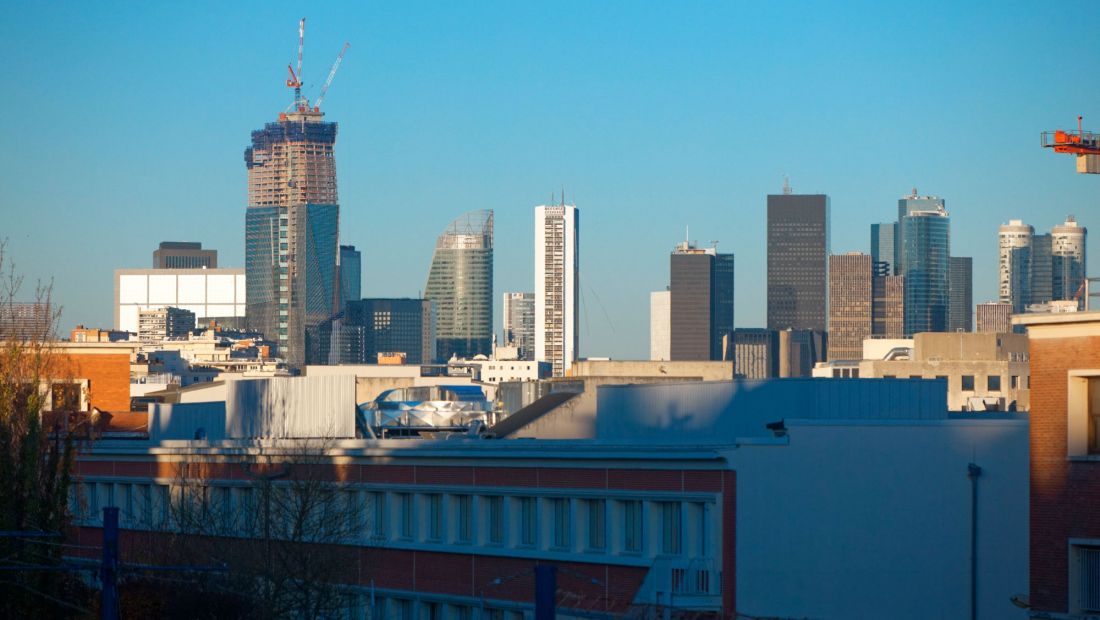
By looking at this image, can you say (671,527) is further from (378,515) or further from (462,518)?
(378,515)

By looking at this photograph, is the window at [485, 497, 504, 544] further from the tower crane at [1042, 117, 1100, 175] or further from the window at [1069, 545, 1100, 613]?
the tower crane at [1042, 117, 1100, 175]

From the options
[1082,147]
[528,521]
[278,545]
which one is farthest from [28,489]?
[1082,147]

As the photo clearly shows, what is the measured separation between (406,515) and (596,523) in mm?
9807

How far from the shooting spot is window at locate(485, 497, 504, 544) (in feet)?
183

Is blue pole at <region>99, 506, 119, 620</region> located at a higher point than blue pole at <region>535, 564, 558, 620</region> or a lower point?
lower

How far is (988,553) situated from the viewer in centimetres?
4609

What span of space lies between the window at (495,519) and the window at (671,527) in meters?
7.30

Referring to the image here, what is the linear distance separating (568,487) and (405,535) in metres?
Answer: 8.96

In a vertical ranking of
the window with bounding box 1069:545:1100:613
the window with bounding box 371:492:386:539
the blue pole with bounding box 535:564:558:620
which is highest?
the blue pole with bounding box 535:564:558:620

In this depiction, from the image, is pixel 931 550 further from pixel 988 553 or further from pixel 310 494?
pixel 310 494

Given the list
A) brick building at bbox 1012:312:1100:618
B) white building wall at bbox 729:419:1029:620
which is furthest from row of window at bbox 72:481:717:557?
brick building at bbox 1012:312:1100:618

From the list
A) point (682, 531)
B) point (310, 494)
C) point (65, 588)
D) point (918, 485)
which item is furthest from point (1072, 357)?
point (65, 588)

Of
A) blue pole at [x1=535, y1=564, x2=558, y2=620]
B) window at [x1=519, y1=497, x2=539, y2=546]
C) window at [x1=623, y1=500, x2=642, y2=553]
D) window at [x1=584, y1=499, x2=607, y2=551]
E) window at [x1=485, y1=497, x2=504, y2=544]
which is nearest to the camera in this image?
blue pole at [x1=535, y1=564, x2=558, y2=620]

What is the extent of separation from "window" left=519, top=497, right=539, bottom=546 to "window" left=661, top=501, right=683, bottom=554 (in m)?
5.56
